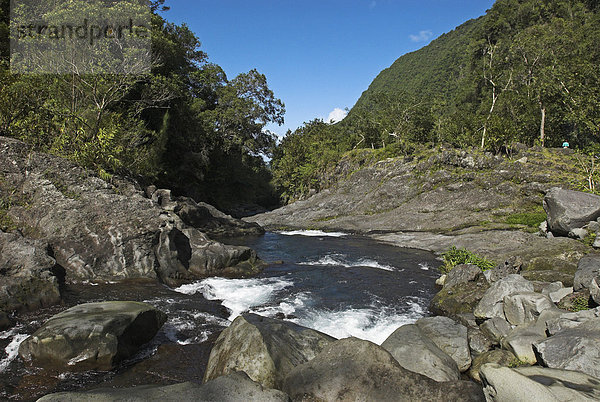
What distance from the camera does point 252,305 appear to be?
13719 millimetres

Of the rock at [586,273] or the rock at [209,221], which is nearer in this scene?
the rock at [586,273]

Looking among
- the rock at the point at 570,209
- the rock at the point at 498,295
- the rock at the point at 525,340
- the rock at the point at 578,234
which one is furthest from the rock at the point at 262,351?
the rock at the point at 570,209

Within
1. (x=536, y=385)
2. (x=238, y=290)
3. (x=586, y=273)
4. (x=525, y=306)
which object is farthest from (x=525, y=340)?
(x=238, y=290)

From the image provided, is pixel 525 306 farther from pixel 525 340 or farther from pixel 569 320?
pixel 569 320

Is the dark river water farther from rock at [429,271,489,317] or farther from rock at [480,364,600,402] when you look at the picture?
rock at [480,364,600,402]

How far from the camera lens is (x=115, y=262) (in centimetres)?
1573

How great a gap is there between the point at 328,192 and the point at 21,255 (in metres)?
39.6

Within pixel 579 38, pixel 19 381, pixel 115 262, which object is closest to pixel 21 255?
pixel 115 262

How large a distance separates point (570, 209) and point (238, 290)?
17942 millimetres

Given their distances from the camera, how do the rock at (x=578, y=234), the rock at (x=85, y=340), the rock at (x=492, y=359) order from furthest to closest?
the rock at (x=578, y=234)
the rock at (x=492, y=359)
the rock at (x=85, y=340)

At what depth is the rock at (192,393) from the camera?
5473 millimetres

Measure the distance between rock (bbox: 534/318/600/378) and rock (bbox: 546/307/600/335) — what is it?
0.81ft

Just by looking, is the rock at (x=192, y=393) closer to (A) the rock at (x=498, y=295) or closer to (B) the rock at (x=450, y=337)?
(B) the rock at (x=450, y=337)

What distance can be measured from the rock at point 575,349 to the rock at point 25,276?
1465cm
